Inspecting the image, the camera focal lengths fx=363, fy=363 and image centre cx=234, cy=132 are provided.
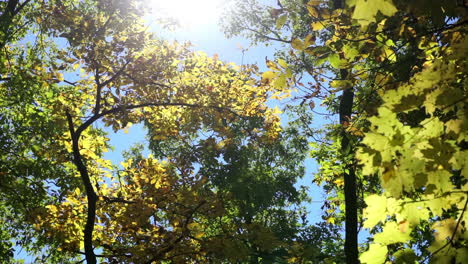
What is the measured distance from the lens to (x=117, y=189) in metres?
9.75

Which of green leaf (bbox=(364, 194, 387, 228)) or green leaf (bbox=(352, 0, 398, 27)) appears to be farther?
green leaf (bbox=(364, 194, 387, 228))

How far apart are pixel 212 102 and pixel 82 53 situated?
3.39 m

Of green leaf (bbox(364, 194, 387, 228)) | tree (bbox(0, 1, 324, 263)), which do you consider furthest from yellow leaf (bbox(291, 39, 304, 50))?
tree (bbox(0, 1, 324, 263))

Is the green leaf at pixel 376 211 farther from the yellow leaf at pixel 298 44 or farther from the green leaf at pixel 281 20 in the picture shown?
the green leaf at pixel 281 20

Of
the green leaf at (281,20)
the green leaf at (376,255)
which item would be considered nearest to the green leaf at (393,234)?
the green leaf at (376,255)

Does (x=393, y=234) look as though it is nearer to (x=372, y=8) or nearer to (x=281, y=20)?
(x=372, y=8)

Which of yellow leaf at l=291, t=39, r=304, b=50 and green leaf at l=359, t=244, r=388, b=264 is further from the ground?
yellow leaf at l=291, t=39, r=304, b=50

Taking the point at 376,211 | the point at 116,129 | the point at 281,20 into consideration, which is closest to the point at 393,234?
the point at 376,211

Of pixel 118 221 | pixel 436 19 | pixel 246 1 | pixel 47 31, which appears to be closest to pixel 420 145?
pixel 436 19

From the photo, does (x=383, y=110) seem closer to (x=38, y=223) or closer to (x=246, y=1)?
(x=38, y=223)

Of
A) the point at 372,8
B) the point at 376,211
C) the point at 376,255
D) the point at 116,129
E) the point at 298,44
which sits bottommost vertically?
the point at 376,255

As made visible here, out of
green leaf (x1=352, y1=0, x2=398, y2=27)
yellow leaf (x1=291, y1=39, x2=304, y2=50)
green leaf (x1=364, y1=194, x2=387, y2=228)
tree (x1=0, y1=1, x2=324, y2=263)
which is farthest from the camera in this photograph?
tree (x1=0, y1=1, x2=324, y2=263)

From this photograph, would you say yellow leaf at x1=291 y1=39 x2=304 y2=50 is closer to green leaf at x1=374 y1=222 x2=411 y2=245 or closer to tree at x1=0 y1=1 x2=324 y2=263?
green leaf at x1=374 y1=222 x2=411 y2=245

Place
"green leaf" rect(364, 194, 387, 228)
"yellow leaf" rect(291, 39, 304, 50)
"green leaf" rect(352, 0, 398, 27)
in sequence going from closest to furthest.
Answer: "green leaf" rect(352, 0, 398, 27) → "green leaf" rect(364, 194, 387, 228) → "yellow leaf" rect(291, 39, 304, 50)
